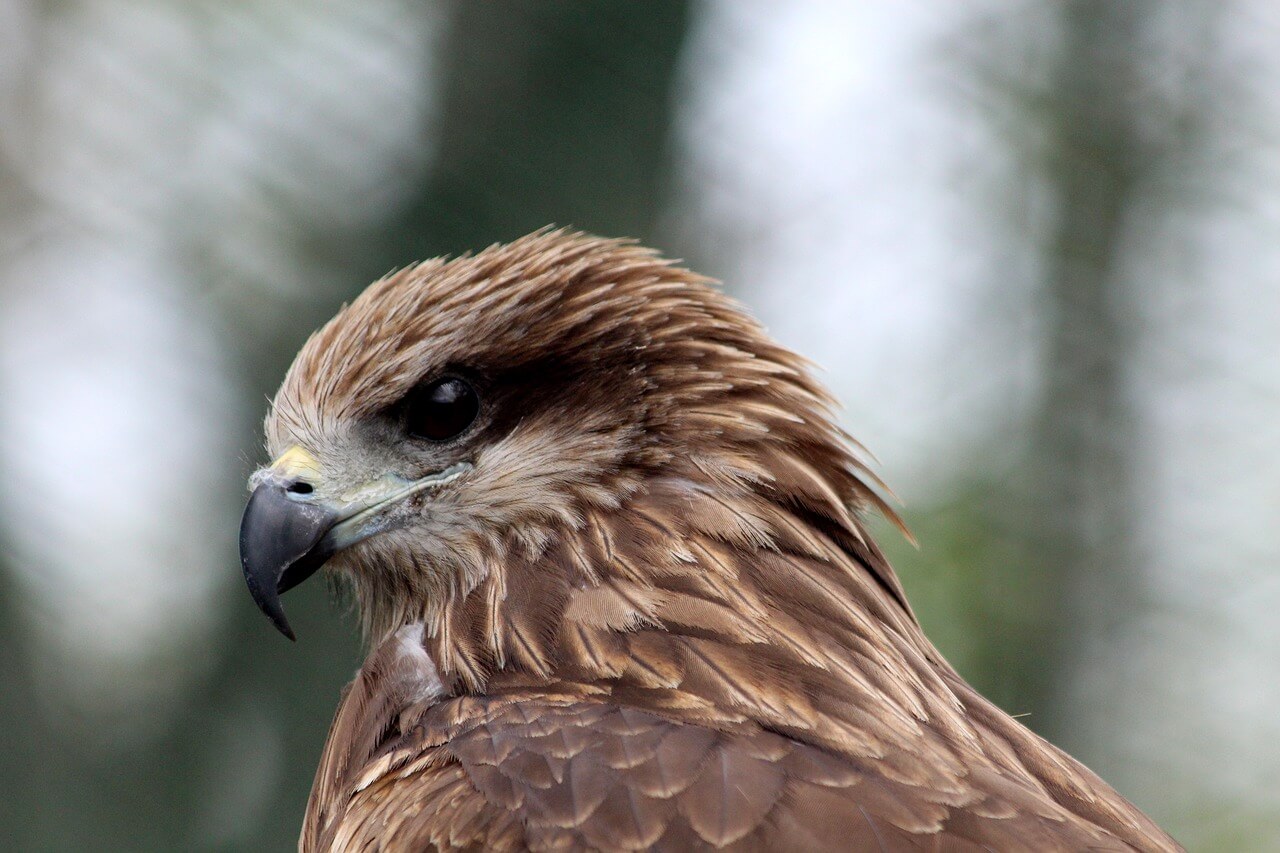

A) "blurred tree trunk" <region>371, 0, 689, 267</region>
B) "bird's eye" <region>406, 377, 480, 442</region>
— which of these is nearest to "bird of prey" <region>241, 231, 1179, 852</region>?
"bird's eye" <region>406, 377, 480, 442</region>

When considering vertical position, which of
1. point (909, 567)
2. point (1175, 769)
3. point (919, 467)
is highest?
point (919, 467)

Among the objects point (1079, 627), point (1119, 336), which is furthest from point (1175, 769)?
point (1119, 336)

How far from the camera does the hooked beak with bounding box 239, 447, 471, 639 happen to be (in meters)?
1.85

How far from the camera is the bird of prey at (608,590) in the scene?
4.41 ft

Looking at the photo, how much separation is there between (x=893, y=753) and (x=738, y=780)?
0.72ft

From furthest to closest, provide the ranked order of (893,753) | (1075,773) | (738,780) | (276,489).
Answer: (276,489) < (1075,773) < (893,753) < (738,780)

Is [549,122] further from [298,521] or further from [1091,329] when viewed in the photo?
[1091,329]

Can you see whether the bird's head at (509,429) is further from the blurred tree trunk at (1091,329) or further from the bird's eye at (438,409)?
the blurred tree trunk at (1091,329)

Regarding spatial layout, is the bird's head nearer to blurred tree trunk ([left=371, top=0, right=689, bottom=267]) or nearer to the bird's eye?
the bird's eye

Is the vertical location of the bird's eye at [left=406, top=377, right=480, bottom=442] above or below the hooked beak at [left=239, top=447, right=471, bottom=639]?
above

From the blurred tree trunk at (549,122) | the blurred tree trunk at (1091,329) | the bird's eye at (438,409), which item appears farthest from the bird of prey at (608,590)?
the blurred tree trunk at (1091,329)

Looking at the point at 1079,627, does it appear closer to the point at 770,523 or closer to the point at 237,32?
the point at 770,523

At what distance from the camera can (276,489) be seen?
6.31ft

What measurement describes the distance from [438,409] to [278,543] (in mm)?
309
